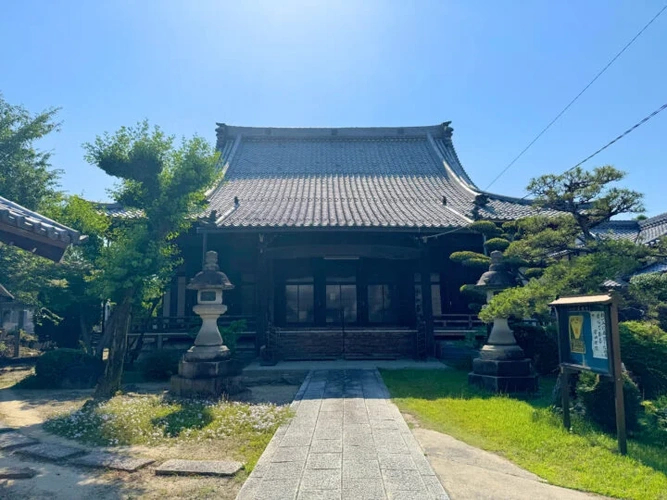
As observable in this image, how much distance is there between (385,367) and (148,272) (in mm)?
5827

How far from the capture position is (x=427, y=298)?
1152 cm

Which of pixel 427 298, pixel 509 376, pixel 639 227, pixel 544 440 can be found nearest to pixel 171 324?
pixel 427 298

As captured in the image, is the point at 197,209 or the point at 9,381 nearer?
the point at 197,209

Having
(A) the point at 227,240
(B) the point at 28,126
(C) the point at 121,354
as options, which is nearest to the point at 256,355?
(A) the point at 227,240

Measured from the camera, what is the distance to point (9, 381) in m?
9.86

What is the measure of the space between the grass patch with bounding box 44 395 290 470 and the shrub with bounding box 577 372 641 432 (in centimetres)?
407

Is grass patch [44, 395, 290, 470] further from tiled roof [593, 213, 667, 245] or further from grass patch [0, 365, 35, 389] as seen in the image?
tiled roof [593, 213, 667, 245]

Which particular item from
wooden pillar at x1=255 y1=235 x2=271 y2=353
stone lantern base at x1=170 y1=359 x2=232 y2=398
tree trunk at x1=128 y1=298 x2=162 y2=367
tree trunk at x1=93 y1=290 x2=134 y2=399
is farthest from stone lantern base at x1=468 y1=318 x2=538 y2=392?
tree trunk at x1=128 y1=298 x2=162 y2=367

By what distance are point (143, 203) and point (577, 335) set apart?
7245 mm

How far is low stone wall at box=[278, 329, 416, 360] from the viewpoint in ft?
38.5

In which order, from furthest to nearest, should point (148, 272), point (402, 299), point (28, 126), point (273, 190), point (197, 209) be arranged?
1. point (28, 126)
2. point (273, 190)
3. point (402, 299)
4. point (197, 209)
5. point (148, 272)

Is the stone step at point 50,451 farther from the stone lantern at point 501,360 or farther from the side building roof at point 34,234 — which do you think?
the stone lantern at point 501,360

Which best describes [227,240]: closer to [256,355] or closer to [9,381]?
[256,355]

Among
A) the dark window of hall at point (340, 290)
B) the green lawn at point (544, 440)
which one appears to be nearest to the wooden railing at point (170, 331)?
the dark window of hall at point (340, 290)
